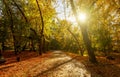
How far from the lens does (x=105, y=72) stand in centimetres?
1095

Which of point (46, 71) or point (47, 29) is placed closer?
point (46, 71)

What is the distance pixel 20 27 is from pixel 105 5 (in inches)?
433

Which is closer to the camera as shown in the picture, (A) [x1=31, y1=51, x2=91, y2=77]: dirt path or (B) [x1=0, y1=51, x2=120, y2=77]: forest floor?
(A) [x1=31, y1=51, x2=91, y2=77]: dirt path

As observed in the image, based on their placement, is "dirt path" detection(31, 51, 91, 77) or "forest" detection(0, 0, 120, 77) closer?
"dirt path" detection(31, 51, 91, 77)

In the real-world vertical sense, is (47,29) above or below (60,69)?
above

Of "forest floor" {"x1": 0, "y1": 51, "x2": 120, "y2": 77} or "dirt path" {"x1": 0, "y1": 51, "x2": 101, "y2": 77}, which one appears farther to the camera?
"forest floor" {"x1": 0, "y1": 51, "x2": 120, "y2": 77}

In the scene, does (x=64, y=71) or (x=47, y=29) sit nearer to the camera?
(x=64, y=71)

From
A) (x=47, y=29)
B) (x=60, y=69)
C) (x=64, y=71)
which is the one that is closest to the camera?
(x=64, y=71)

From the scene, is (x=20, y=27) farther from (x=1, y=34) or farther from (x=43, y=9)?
(x=1, y=34)

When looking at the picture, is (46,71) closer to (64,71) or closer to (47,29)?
(64,71)

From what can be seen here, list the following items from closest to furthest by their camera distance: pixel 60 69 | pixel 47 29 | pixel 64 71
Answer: pixel 64 71, pixel 60 69, pixel 47 29

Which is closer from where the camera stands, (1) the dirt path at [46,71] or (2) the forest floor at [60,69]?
(1) the dirt path at [46,71]

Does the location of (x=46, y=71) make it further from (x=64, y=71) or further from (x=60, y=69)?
(x=64, y=71)

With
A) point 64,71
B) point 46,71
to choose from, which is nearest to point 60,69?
point 64,71
